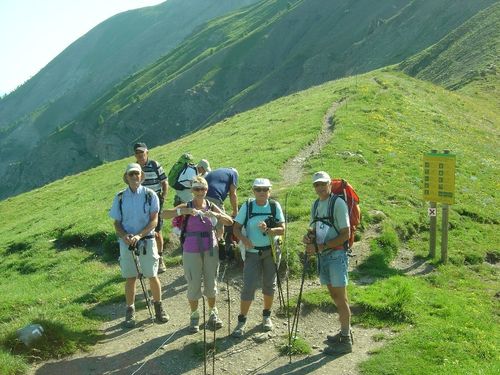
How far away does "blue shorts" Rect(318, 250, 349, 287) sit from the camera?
966 centimetres

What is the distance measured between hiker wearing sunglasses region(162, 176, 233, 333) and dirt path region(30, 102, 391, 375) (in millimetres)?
692

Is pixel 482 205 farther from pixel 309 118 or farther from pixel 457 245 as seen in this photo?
pixel 309 118

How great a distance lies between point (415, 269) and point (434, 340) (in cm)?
518

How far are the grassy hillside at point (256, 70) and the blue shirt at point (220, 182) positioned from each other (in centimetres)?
8928

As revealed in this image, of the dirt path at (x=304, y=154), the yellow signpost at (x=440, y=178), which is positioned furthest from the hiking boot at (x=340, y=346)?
the dirt path at (x=304, y=154)

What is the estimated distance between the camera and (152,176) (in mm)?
13914

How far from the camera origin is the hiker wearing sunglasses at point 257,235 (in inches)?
403

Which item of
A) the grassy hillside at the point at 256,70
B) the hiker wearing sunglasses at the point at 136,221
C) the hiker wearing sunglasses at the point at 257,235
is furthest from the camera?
the grassy hillside at the point at 256,70

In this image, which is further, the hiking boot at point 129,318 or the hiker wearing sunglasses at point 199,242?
the hiking boot at point 129,318

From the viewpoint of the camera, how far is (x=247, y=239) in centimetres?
1023

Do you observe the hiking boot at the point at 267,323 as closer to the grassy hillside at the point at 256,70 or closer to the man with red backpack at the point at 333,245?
the man with red backpack at the point at 333,245

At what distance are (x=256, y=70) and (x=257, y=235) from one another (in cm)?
16236

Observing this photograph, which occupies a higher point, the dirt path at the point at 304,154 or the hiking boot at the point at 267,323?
the dirt path at the point at 304,154

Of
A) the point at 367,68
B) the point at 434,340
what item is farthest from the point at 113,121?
the point at 434,340
